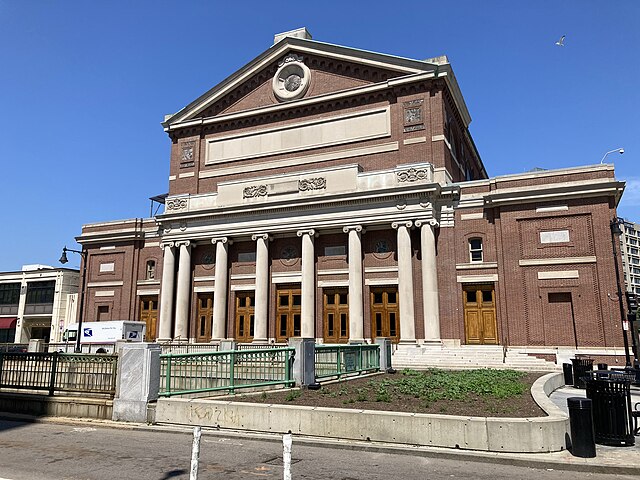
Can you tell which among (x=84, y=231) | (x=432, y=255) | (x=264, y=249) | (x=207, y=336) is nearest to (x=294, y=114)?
(x=264, y=249)

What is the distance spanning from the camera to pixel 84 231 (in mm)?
48531

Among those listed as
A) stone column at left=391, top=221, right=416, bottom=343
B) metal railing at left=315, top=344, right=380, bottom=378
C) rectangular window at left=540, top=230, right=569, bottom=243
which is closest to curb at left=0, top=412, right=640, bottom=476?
metal railing at left=315, top=344, right=380, bottom=378

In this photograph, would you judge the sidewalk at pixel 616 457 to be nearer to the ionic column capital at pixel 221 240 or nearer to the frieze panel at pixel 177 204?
the ionic column capital at pixel 221 240

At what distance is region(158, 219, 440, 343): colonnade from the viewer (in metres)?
32.0

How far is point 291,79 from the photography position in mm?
40656

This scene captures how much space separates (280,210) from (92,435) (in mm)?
26125

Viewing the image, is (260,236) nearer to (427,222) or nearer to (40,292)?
(427,222)

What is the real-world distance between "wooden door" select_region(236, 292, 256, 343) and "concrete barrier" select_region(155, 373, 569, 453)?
25.1 m

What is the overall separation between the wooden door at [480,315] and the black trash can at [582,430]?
23.3m

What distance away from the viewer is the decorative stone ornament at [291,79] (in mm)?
39938

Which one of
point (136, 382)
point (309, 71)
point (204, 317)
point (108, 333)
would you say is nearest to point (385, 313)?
point (204, 317)

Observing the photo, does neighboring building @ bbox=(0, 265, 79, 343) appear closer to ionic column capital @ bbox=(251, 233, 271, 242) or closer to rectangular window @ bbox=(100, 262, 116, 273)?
rectangular window @ bbox=(100, 262, 116, 273)

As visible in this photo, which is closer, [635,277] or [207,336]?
[207,336]

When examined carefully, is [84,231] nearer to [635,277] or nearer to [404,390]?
[404,390]
